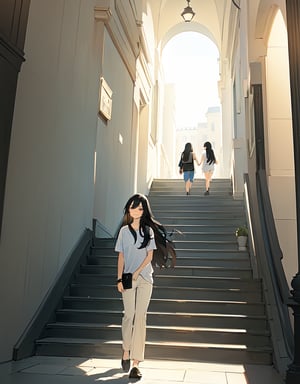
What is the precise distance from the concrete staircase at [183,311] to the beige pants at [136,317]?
793 millimetres

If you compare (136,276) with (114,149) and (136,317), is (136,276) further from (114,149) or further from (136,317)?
(114,149)

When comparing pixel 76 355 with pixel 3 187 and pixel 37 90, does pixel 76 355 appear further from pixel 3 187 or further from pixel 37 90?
pixel 37 90

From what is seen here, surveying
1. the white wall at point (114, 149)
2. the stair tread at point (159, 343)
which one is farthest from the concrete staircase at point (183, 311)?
the white wall at point (114, 149)

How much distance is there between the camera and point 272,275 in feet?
14.3

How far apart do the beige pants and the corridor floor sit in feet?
0.80

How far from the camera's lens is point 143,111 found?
38.9ft

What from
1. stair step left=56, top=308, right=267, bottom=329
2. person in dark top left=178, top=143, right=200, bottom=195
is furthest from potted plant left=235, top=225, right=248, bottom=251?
person in dark top left=178, top=143, right=200, bottom=195

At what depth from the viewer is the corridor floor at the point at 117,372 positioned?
3.26 metres

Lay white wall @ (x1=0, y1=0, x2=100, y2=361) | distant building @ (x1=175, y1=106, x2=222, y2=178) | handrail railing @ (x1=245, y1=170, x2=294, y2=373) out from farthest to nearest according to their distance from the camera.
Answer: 1. distant building @ (x1=175, y1=106, x2=222, y2=178)
2. white wall @ (x1=0, y1=0, x2=100, y2=361)
3. handrail railing @ (x1=245, y1=170, x2=294, y2=373)

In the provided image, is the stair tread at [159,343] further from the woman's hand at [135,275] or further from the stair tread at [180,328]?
the woman's hand at [135,275]

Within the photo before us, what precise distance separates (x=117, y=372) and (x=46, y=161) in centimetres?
236

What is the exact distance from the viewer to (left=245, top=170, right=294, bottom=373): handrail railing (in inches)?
149

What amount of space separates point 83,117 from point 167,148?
13357 mm

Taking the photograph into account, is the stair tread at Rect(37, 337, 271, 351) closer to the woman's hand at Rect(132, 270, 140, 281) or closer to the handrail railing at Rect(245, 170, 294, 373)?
the handrail railing at Rect(245, 170, 294, 373)
